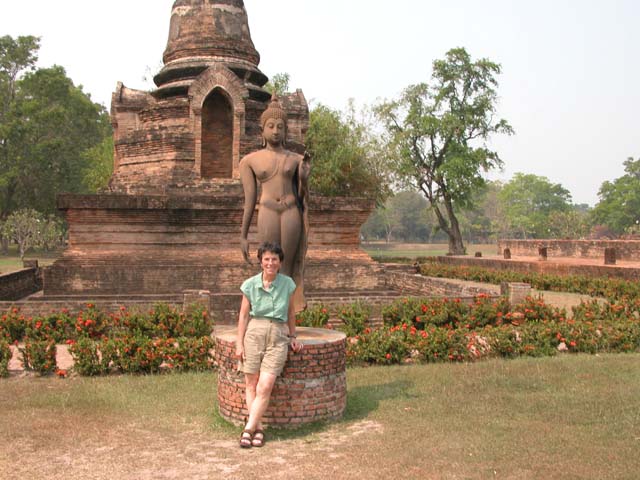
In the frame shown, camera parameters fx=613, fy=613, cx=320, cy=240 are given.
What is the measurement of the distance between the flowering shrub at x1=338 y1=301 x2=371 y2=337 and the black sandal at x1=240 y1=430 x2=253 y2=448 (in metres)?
4.83

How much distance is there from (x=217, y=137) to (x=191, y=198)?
3000 mm

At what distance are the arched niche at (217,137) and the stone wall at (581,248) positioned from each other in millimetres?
21615

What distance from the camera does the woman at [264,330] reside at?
5227 millimetres

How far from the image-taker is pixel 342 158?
1393 inches

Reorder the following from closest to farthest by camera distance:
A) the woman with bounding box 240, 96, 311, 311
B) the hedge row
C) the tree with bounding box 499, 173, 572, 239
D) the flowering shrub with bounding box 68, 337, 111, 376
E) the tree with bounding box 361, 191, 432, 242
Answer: the woman with bounding box 240, 96, 311, 311
the flowering shrub with bounding box 68, 337, 111, 376
the hedge row
the tree with bounding box 499, 173, 572, 239
the tree with bounding box 361, 191, 432, 242

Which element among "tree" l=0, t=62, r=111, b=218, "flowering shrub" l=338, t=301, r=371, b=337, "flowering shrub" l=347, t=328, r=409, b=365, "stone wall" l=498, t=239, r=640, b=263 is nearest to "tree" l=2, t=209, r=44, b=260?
"tree" l=0, t=62, r=111, b=218

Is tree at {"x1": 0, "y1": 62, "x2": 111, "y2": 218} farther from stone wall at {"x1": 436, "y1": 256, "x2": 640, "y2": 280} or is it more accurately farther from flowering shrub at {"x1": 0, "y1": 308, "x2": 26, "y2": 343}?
flowering shrub at {"x1": 0, "y1": 308, "x2": 26, "y2": 343}

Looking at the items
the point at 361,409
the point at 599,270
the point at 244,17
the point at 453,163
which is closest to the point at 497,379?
the point at 361,409

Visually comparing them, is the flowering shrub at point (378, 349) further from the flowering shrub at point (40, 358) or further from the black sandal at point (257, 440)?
the flowering shrub at point (40, 358)

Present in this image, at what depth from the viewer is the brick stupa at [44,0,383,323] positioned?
1270 cm

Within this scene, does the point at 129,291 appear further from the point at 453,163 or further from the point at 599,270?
the point at 453,163

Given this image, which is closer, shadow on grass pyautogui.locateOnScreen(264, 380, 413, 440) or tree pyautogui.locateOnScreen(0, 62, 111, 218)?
shadow on grass pyautogui.locateOnScreen(264, 380, 413, 440)

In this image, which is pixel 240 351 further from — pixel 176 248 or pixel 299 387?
pixel 176 248

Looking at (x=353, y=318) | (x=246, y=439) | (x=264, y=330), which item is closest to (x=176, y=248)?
(x=353, y=318)
